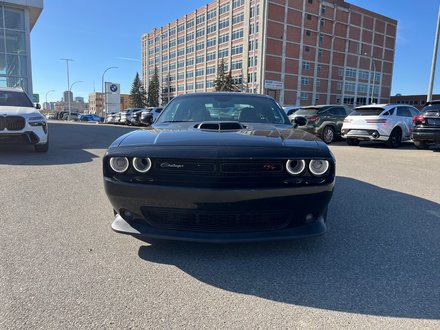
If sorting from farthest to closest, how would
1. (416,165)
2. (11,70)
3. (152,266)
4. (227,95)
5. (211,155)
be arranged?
(11,70) < (416,165) < (227,95) < (152,266) < (211,155)

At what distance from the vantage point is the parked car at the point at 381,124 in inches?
464

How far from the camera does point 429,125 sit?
10547mm

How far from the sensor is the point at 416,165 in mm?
8195

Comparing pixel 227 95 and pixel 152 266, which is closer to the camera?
pixel 152 266

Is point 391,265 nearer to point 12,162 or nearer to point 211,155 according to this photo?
point 211,155

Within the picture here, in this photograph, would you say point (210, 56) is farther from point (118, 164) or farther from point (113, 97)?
point (118, 164)

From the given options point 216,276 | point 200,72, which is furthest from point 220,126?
point 200,72

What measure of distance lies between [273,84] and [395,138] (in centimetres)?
5143

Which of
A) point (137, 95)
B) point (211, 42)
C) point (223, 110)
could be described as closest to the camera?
point (223, 110)

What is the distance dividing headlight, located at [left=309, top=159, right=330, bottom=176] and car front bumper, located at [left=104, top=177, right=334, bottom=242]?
5.0 inches

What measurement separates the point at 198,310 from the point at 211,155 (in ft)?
3.50

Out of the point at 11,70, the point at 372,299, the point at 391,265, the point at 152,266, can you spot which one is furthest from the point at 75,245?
the point at 11,70

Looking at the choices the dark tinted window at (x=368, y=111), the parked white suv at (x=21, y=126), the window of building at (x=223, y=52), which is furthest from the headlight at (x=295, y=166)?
the window of building at (x=223, y=52)

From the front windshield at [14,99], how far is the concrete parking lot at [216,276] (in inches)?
233
